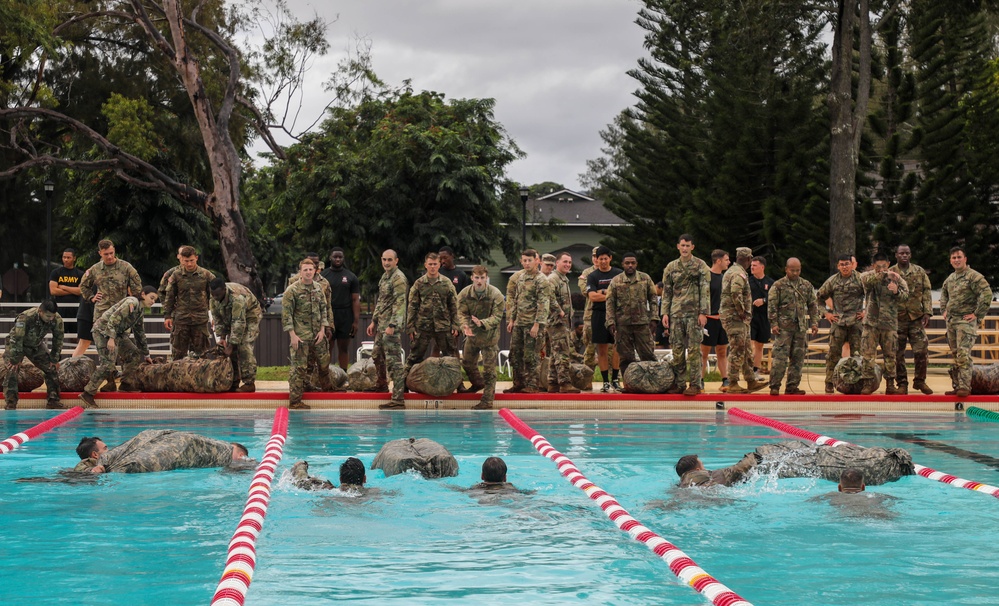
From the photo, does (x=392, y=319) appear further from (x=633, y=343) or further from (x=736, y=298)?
(x=736, y=298)

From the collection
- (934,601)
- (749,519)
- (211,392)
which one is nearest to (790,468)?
(749,519)

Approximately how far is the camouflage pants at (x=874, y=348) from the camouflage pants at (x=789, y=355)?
80 centimetres

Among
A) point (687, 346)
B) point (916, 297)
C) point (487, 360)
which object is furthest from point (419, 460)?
point (916, 297)

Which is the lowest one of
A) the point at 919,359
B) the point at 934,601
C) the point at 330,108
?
the point at 934,601

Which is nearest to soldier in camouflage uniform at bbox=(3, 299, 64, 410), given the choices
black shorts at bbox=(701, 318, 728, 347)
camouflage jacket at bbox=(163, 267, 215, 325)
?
camouflage jacket at bbox=(163, 267, 215, 325)

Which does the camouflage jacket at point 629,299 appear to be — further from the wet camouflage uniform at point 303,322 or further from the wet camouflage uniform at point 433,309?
the wet camouflage uniform at point 303,322

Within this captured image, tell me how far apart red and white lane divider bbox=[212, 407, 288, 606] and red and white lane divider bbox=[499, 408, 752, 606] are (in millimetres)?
2250

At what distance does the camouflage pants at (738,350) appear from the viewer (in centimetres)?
1459

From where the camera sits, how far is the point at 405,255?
27.4 metres

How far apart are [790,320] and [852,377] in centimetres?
138

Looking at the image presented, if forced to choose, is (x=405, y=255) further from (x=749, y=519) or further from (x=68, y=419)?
(x=749, y=519)

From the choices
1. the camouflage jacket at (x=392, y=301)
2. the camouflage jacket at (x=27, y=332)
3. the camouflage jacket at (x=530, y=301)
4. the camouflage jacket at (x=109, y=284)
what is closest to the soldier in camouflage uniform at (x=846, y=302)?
the camouflage jacket at (x=530, y=301)

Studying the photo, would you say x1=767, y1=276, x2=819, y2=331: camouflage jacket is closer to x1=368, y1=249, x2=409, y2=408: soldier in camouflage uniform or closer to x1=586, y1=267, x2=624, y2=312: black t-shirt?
x1=586, y1=267, x2=624, y2=312: black t-shirt

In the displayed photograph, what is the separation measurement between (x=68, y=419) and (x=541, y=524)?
7880 mm
